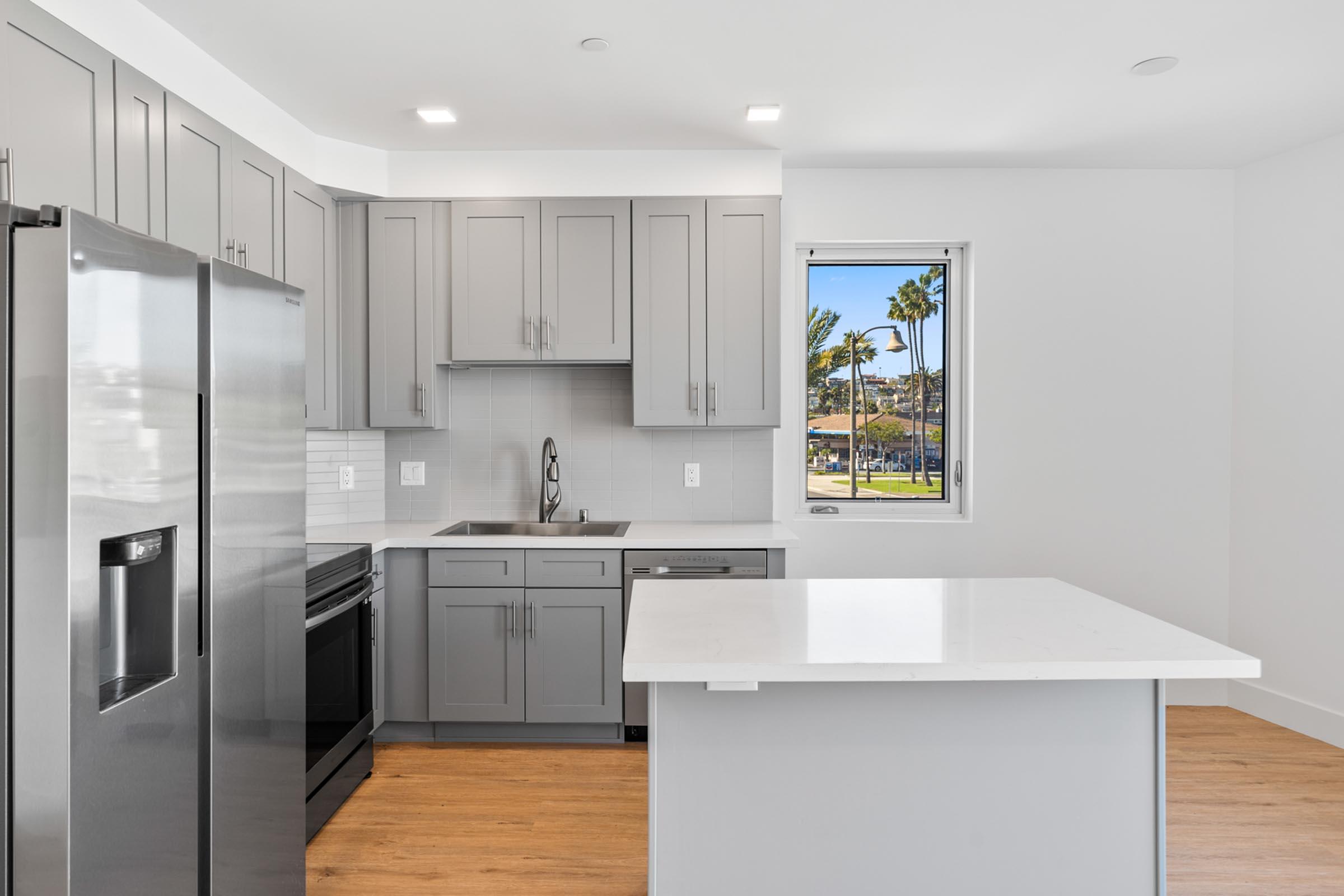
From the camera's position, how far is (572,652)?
125 inches

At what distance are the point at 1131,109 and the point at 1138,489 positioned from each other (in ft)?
5.75

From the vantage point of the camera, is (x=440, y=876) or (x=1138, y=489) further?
(x=1138, y=489)

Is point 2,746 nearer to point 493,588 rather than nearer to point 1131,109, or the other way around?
point 493,588

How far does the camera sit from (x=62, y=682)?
1176mm

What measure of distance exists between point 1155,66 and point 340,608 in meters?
3.35

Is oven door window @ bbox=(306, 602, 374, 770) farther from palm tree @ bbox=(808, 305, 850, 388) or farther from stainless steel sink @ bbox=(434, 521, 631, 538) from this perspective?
palm tree @ bbox=(808, 305, 850, 388)

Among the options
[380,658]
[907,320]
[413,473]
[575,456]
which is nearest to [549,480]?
[575,456]

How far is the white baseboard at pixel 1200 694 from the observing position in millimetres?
3678

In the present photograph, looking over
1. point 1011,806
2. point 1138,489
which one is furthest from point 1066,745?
point 1138,489

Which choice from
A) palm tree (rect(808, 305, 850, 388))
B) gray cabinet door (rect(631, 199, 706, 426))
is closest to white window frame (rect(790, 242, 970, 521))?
palm tree (rect(808, 305, 850, 388))

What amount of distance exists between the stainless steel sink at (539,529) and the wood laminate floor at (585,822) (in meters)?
0.93

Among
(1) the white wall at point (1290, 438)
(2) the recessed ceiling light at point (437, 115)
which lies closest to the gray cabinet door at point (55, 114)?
(2) the recessed ceiling light at point (437, 115)

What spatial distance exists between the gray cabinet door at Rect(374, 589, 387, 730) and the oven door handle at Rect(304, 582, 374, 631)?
0.38 feet

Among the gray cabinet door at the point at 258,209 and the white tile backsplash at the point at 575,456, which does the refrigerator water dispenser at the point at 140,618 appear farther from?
the white tile backsplash at the point at 575,456
